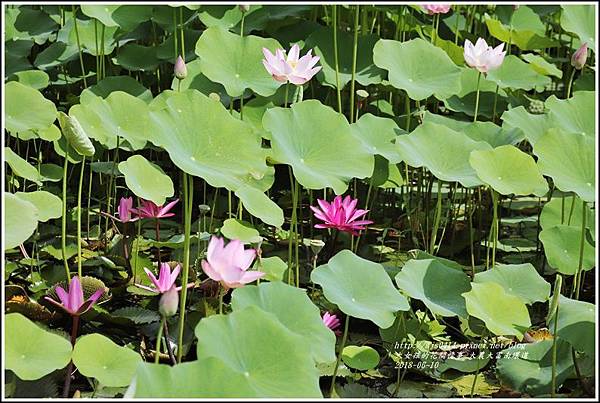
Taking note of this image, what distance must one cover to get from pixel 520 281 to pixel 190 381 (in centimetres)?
90

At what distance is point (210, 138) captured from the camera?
5.82 feet

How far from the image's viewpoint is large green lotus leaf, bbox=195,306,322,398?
1.39 meters

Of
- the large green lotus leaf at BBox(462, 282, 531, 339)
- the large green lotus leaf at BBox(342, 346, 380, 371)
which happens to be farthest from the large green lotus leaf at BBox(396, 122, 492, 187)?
the large green lotus leaf at BBox(342, 346, 380, 371)

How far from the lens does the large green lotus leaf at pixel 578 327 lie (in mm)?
1678

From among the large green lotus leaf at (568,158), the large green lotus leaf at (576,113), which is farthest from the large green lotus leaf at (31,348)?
the large green lotus leaf at (576,113)

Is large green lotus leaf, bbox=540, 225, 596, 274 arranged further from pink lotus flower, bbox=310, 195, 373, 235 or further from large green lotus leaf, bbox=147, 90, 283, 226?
large green lotus leaf, bbox=147, 90, 283, 226

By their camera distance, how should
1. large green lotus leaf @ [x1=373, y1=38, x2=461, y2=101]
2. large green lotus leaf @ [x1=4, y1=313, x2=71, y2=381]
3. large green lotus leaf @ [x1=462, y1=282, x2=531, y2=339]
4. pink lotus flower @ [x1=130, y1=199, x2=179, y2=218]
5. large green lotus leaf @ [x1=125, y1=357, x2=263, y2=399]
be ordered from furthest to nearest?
large green lotus leaf @ [x1=373, y1=38, x2=461, y2=101], pink lotus flower @ [x1=130, y1=199, x2=179, y2=218], large green lotus leaf @ [x1=462, y1=282, x2=531, y2=339], large green lotus leaf @ [x1=4, y1=313, x2=71, y2=381], large green lotus leaf @ [x1=125, y1=357, x2=263, y2=399]

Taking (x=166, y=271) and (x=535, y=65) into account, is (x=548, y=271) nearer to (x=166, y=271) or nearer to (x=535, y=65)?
(x=535, y=65)

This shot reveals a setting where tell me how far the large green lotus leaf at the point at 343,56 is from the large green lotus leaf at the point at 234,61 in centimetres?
26

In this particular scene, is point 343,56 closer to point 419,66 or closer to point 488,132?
point 419,66

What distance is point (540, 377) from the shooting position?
68.6 inches

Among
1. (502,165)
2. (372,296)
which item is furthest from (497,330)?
(502,165)

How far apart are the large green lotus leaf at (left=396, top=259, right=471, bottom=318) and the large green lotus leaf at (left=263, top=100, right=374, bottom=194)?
249mm

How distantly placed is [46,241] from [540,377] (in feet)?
4.53
